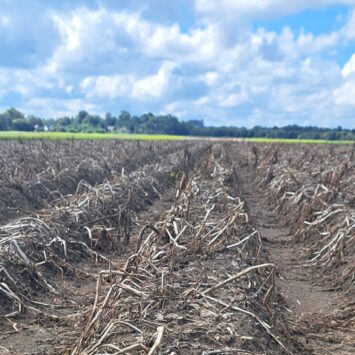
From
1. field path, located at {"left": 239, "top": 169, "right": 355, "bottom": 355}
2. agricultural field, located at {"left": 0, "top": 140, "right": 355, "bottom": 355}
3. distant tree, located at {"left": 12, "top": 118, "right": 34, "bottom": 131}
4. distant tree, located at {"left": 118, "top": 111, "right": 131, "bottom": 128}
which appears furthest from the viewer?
distant tree, located at {"left": 118, "top": 111, "right": 131, "bottom": 128}

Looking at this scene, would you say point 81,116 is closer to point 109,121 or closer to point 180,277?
point 109,121

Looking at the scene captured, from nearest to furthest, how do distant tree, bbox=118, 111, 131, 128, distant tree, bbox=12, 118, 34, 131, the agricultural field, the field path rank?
the agricultural field → the field path → distant tree, bbox=12, 118, 34, 131 → distant tree, bbox=118, 111, 131, 128

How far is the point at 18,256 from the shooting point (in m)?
8.39

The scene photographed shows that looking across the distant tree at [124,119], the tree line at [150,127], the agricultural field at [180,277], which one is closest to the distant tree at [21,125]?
the tree line at [150,127]

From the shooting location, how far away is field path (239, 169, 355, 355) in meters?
6.69

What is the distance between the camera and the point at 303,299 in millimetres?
8641

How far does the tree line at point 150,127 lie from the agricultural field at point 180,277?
8182 cm

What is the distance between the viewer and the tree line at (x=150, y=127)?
315ft

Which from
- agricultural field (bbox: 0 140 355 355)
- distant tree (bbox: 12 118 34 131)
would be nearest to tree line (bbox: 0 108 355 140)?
distant tree (bbox: 12 118 34 131)

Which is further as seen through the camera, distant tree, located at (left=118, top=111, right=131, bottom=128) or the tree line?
distant tree, located at (left=118, top=111, right=131, bottom=128)

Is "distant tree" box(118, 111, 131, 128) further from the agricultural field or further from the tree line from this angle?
the agricultural field

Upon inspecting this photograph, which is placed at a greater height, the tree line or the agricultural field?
the agricultural field

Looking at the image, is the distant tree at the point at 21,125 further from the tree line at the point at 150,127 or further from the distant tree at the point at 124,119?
the distant tree at the point at 124,119

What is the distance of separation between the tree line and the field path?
269ft
